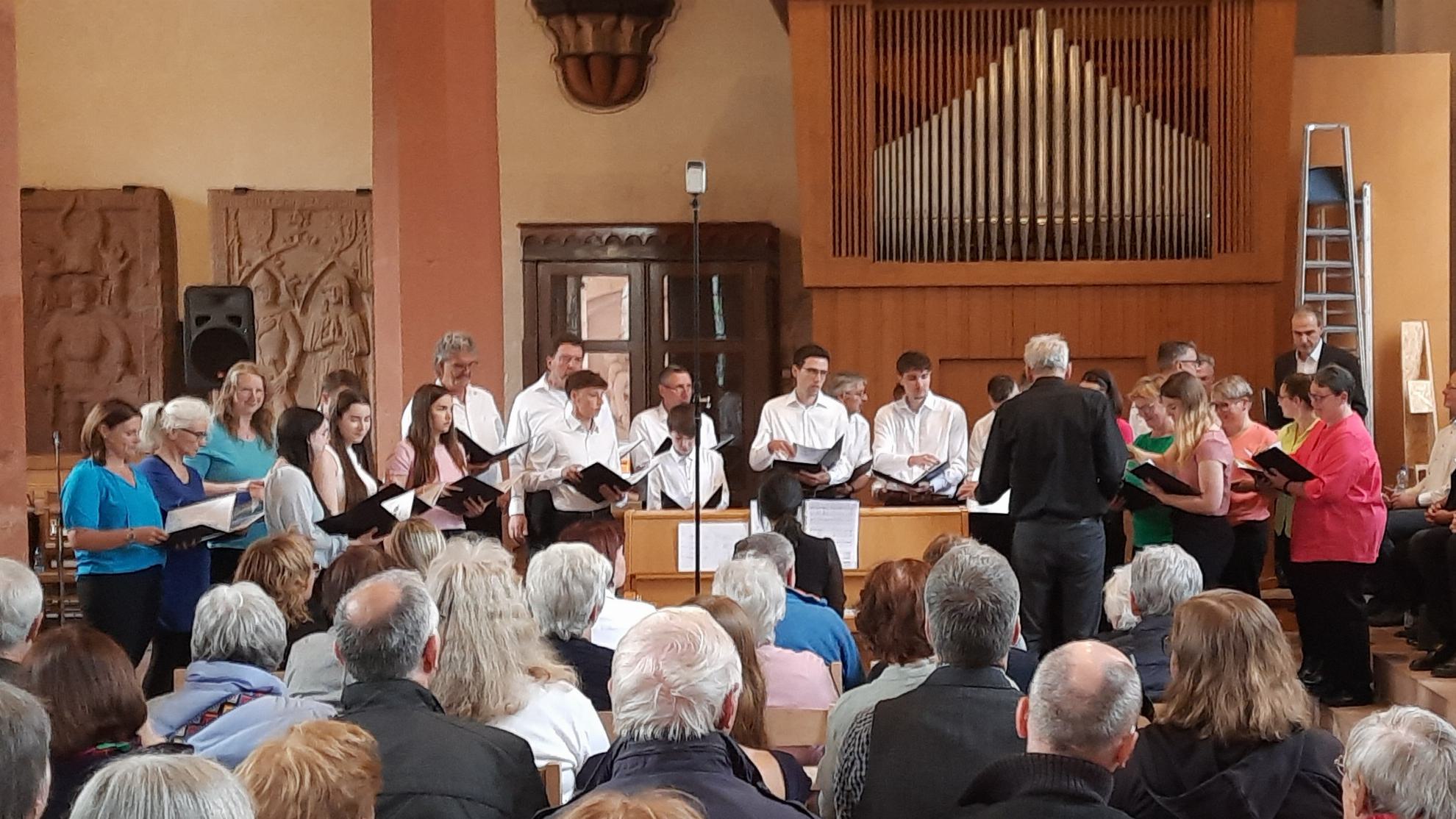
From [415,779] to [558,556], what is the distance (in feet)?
3.72

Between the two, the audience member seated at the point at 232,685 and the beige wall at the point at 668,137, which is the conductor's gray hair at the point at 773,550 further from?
the beige wall at the point at 668,137

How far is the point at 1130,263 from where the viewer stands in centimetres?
898

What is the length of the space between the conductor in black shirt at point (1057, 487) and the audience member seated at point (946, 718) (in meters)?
2.61

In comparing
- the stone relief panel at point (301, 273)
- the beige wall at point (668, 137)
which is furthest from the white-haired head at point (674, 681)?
the stone relief panel at point (301, 273)

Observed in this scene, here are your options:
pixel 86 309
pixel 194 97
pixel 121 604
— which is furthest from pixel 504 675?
pixel 194 97

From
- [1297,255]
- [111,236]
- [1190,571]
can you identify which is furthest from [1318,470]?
[111,236]

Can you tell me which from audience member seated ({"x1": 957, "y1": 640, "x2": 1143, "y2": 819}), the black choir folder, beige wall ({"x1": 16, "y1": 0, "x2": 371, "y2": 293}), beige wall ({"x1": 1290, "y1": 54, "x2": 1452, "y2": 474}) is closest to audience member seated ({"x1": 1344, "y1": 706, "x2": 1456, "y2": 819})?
audience member seated ({"x1": 957, "y1": 640, "x2": 1143, "y2": 819})

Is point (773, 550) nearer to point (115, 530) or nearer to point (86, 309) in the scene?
point (115, 530)

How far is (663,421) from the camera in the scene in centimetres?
775

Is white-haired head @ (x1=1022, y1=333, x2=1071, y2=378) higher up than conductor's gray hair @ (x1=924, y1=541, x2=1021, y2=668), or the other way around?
white-haired head @ (x1=1022, y1=333, x2=1071, y2=378)

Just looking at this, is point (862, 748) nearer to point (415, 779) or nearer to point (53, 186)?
point (415, 779)

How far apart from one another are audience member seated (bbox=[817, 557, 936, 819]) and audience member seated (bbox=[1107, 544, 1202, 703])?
66 cm

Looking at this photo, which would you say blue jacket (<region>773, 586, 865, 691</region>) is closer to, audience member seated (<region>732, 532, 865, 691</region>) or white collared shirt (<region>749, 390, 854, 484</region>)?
audience member seated (<region>732, 532, 865, 691</region>)

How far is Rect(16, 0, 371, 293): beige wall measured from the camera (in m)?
11.0
